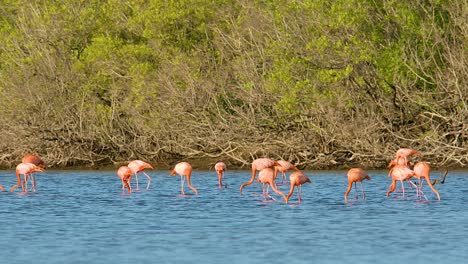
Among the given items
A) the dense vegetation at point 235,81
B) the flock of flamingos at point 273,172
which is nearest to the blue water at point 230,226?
the flock of flamingos at point 273,172

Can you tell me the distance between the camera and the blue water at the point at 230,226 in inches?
548

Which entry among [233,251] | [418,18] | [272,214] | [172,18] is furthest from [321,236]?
[172,18]

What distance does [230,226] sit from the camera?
58.6 feet

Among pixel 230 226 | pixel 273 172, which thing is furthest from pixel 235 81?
pixel 230 226

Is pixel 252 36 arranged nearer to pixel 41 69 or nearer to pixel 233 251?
pixel 41 69

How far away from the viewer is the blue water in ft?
45.7

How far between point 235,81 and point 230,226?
17.1 m

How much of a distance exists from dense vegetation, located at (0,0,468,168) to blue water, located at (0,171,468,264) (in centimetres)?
332

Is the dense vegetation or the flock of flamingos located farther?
the dense vegetation

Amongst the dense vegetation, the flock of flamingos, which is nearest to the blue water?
the flock of flamingos

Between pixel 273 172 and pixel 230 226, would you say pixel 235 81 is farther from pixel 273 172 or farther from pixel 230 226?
pixel 230 226

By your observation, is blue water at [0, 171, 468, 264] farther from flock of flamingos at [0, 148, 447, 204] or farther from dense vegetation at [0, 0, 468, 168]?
dense vegetation at [0, 0, 468, 168]

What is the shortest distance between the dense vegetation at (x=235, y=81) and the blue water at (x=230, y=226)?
10.9ft

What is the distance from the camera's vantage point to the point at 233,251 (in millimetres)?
14336
